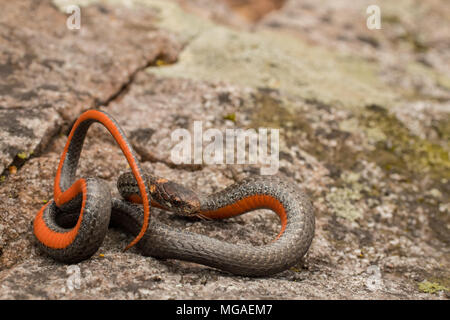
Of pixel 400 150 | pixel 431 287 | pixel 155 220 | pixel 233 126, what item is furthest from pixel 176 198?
pixel 400 150

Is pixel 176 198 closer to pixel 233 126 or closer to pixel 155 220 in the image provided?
pixel 155 220

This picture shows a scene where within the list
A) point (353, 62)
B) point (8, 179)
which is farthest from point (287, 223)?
point (353, 62)

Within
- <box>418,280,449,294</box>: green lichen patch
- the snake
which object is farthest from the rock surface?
the snake

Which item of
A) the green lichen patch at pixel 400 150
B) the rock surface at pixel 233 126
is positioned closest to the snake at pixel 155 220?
the rock surface at pixel 233 126

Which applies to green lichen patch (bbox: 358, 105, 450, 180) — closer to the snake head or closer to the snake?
the snake

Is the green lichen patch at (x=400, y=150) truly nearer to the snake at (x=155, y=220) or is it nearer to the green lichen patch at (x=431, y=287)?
the green lichen patch at (x=431, y=287)

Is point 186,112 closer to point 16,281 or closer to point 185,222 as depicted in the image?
point 185,222

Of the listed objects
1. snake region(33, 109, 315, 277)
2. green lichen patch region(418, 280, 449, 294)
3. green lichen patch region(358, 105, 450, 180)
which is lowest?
green lichen patch region(418, 280, 449, 294)
